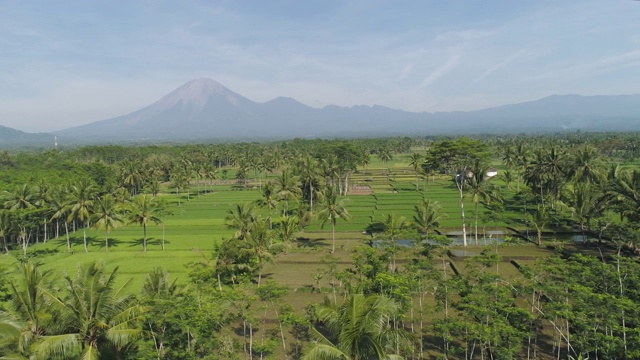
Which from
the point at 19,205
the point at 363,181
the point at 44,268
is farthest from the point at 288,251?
the point at 363,181

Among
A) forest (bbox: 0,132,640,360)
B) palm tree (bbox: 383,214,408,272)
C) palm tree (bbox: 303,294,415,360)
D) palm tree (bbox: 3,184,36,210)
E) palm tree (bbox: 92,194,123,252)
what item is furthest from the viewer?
palm tree (bbox: 3,184,36,210)

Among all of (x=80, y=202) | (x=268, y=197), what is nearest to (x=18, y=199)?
(x=80, y=202)

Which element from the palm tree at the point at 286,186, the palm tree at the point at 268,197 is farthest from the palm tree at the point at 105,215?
the palm tree at the point at 286,186

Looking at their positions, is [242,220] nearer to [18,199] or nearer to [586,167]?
[18,199]

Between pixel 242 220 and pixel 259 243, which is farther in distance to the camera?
pixel 242 220

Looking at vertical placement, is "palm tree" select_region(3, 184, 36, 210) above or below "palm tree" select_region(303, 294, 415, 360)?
above

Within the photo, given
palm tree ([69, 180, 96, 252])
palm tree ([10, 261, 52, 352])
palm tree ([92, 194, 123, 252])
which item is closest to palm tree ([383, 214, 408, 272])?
palm tree ([10, 261, 52, 352])

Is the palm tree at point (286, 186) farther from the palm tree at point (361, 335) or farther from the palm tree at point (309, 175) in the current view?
the palm tree at point (361, 335)

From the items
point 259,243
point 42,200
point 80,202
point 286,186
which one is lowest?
point 259,243

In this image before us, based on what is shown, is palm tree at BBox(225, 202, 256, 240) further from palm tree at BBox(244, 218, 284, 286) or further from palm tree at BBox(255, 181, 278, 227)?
palm tree at BBox(255, 181, 278, 227)
